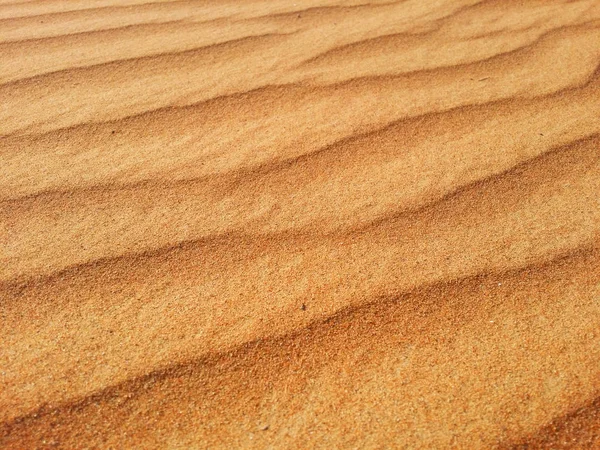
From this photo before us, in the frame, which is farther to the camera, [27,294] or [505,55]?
[505,55]

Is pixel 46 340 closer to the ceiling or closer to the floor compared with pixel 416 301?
closer to the ceiling

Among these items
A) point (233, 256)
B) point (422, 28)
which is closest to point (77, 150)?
point (233, 256)

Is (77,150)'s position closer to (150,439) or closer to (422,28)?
(150,439)

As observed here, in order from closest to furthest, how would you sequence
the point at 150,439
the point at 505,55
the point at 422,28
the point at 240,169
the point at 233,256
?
1. the point at 150,439
2. the point at 233,256
3. the point at 240,169
4. the point at 505,55
5. the point at 422,28

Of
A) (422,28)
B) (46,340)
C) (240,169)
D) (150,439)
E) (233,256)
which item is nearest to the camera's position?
(150,439)

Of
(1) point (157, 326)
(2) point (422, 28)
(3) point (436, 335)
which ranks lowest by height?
(3) point (436, 335)

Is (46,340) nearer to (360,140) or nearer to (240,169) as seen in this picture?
(240,169)

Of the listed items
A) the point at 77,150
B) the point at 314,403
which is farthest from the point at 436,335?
the point at 77,150
